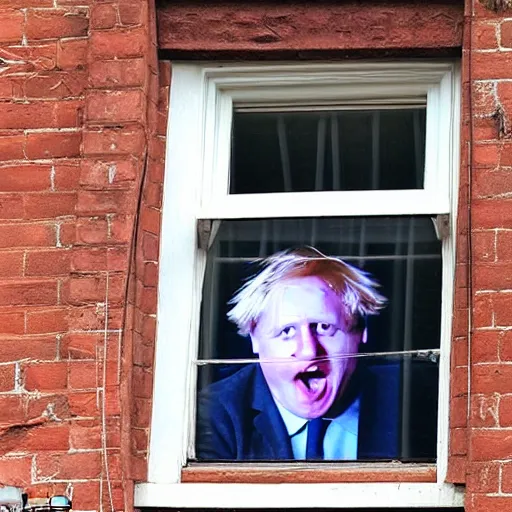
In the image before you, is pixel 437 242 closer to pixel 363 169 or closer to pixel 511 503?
pixel 363 169

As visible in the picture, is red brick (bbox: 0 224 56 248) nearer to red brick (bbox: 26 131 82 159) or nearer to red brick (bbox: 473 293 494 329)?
red brick (bbox: 26 131 82 159)

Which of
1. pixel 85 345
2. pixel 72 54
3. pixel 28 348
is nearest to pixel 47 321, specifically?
pixel 28 348

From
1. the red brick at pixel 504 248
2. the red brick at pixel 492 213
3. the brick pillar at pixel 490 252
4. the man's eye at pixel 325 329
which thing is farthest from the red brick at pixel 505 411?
the man's eye at pixel 325 329

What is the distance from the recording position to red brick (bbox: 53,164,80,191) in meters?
5.79

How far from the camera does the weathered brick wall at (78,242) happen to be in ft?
18.0

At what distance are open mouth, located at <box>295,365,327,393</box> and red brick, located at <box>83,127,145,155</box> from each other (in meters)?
1.03

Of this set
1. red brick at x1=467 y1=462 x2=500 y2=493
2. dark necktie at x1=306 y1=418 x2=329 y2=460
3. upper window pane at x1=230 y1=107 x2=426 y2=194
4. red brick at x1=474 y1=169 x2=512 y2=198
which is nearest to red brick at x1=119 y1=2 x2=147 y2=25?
upper window pane at x1=230 y1=107 x2=426 y2=194

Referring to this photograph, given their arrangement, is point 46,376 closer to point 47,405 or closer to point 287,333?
point 47,405

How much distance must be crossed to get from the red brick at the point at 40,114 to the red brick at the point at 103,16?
31 centimetres

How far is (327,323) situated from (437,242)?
510mm

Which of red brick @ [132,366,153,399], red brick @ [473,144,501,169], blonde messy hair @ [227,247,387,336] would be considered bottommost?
red brick @ [132,366,153,399]

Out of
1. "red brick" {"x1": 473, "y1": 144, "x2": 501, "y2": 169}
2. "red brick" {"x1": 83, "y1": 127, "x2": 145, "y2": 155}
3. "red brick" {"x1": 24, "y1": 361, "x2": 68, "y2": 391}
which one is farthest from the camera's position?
"red brick" {"x1": 83, "y1": 127, "x2": 145, "y2": 155}

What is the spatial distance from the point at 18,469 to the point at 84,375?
0.42 meters

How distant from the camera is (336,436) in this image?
5605 millimetres
